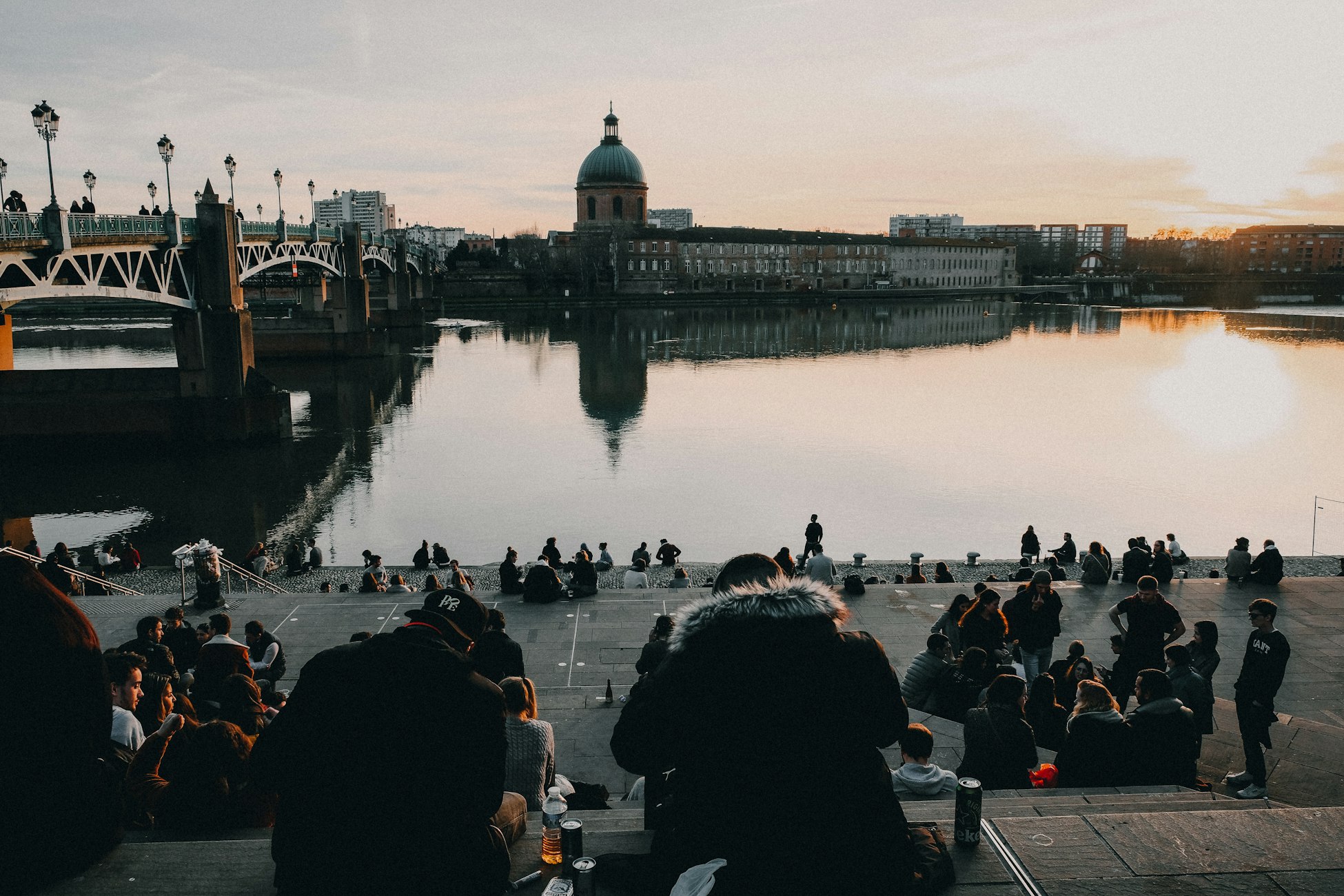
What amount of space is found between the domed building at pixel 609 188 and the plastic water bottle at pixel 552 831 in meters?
119

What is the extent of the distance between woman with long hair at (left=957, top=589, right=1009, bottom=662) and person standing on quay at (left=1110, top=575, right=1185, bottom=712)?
3.10 feet

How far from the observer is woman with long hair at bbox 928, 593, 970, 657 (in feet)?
26.8

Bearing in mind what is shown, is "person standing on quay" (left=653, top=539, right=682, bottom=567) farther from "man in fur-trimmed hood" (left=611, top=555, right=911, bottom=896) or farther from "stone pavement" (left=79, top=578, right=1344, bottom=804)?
"man in fur-trimmed hood" (left=611, top=555, right=911, bottom=896)

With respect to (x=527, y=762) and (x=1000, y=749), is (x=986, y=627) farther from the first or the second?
(x=527, y=762)

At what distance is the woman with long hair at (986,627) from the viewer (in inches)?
298

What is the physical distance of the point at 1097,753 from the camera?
5.21 meters

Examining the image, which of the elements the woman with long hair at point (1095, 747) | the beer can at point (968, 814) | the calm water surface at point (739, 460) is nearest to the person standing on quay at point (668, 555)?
the calm water surface at point (739, 460)

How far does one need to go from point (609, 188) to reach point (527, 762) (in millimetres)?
120403


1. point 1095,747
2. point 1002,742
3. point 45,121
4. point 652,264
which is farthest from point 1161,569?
point 652,264

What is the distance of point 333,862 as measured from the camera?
268 centimetres

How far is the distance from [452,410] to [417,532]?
55.9ft

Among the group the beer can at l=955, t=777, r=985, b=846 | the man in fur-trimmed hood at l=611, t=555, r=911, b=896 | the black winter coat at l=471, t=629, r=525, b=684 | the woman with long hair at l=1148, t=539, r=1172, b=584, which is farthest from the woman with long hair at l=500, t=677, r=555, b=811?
the woman with long hair at l=1148, t=539, r=1172, b=584

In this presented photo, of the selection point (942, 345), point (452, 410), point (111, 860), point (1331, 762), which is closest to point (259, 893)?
point (111, 860)

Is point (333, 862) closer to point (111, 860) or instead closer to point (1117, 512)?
point (111, 860)
